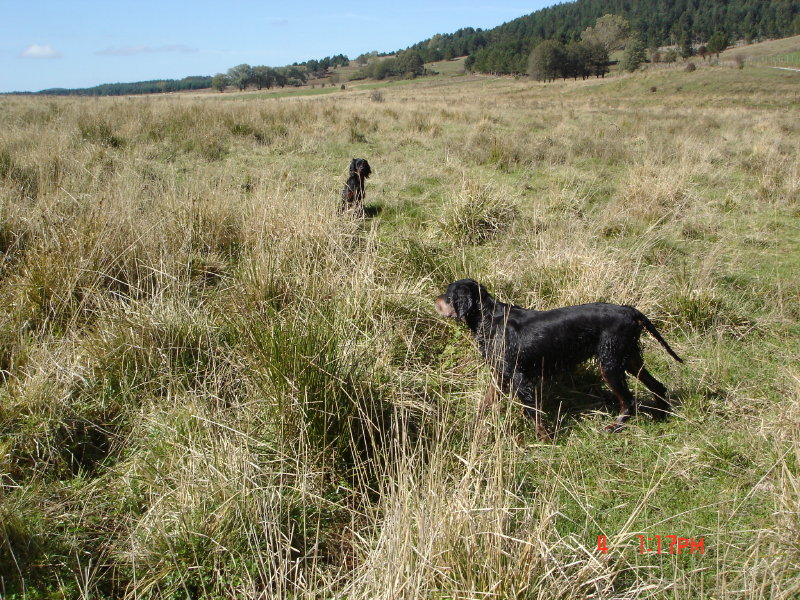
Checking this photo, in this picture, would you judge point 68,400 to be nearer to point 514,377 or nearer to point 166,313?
point 166,313

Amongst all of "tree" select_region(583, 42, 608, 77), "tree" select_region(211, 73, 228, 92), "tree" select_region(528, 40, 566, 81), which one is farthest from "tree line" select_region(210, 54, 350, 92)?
"tree" select_region(583, 42, 608, 77)

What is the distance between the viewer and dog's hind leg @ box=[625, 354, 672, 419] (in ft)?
10.00

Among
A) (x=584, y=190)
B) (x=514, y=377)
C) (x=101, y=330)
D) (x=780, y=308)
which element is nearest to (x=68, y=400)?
(x=101, y=330)

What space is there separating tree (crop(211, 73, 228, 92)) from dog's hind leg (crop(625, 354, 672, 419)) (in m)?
100

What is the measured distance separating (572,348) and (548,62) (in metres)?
75.6

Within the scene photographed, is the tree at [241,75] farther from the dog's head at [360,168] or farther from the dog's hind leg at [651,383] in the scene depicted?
the dog's hind leg at [651,383]

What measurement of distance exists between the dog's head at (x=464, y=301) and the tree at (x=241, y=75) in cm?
9610

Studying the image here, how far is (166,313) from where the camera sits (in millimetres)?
3365

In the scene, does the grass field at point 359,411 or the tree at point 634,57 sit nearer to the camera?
the grass field at point 359,411

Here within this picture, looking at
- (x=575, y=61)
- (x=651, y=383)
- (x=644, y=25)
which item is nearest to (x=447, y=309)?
(x=651, y=383)

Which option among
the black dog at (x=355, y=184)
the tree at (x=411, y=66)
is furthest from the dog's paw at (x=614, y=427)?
the tree at (x=411, y=66)

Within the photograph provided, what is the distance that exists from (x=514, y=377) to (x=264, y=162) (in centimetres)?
814
